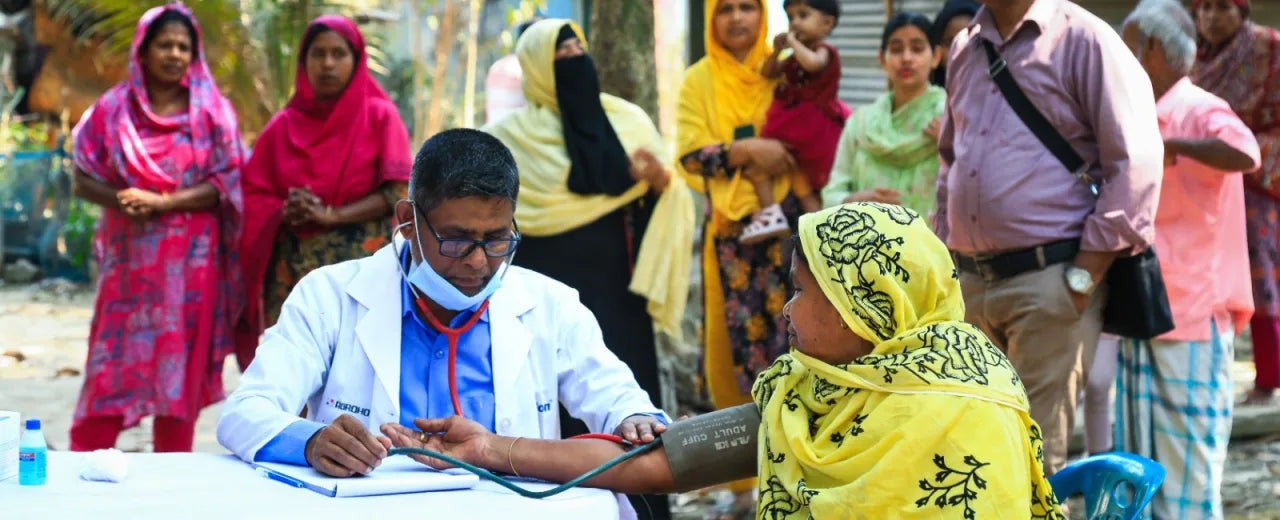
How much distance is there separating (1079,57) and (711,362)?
2.20 meters

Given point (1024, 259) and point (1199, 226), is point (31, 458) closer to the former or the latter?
point (1024, 259)

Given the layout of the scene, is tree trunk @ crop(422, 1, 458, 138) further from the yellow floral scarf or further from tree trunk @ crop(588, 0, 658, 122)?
the yellow floral scarf

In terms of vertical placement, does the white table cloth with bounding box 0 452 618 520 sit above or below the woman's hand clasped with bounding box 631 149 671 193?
below

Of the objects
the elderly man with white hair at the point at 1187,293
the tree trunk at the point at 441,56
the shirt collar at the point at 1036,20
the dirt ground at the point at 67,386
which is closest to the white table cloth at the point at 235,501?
the shirt collar at the point at 1036,20

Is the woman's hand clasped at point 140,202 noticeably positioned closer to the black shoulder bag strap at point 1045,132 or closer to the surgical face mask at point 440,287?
the surgical face mask at point 440,287

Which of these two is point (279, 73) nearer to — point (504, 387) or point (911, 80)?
point (911, 80)

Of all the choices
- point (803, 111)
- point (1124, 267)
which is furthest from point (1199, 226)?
point (803, 111)

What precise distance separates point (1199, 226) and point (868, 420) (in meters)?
2.99

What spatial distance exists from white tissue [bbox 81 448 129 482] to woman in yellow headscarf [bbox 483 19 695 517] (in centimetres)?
289

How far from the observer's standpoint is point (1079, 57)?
4.14 meters

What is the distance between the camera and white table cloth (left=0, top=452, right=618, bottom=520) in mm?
2283

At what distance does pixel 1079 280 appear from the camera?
4.11 m

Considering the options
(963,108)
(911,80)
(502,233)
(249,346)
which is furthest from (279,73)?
(502,233)

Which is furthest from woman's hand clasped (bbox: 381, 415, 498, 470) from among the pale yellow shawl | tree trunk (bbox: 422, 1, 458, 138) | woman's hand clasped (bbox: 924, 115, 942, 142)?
tree trunk (bbox: 422, 1, 458, 138)
